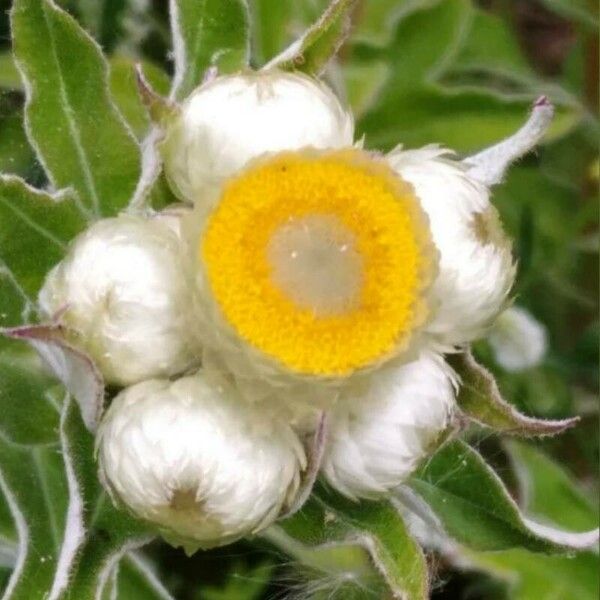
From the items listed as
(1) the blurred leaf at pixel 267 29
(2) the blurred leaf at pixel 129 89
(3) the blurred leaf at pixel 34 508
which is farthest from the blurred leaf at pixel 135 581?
(1) the blurred leaf at pixel 267 29

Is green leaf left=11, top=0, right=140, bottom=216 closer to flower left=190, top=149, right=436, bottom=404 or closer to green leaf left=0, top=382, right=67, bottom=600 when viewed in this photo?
green leaf left=0, top=382, right=67, bottom=600

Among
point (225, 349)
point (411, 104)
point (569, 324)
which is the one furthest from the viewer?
point (569, 324)

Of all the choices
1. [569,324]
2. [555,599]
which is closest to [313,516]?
[555,599]

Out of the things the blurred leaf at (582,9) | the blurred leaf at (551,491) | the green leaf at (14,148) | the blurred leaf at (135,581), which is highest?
the blurred leaf at (582,9)

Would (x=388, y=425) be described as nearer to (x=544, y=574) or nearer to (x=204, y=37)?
(x=204, y=37)

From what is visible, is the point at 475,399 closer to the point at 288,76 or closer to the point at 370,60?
the point at 288,76

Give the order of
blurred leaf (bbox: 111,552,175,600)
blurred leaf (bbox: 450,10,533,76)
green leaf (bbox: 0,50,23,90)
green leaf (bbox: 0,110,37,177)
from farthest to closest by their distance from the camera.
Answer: blurred leaf (bbox: 450,10,533,76) → green leaf (bbox: 0,50,23,90) → green leaf (bbox: 0,110,37,177) → blurred leaf (bbox: 111,552,175,600)

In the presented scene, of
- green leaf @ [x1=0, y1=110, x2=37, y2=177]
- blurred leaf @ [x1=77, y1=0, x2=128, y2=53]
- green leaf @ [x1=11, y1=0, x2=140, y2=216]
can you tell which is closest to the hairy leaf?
green leaf @ [x1=11, y1=0, x2=140, y2=216]

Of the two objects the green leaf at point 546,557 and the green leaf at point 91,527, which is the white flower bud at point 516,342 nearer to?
the green leaf at point 546,557
